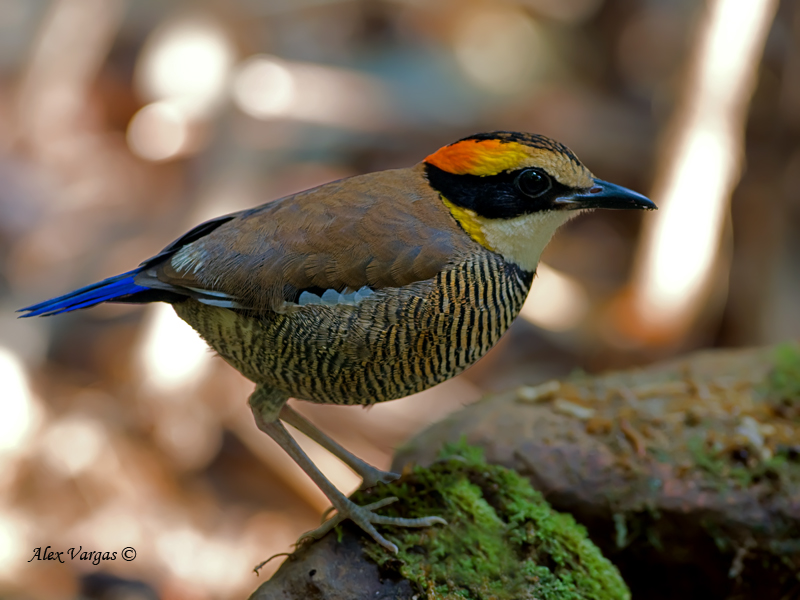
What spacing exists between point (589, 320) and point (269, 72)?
4.40m

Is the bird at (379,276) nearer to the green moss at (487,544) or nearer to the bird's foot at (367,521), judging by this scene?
the bird's foot at (367,521)

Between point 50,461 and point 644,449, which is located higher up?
point 50,461

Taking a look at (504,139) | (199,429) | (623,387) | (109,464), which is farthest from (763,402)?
(109,464)

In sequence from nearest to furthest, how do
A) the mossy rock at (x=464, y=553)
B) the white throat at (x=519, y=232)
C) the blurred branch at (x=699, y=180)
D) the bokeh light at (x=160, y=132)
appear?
the mossy rock at (x=464, y=553) → the white throat at (x=519, y=232) → the blurred branch at (x=699, y=180) → the bokeh light at (x=160, y=132)

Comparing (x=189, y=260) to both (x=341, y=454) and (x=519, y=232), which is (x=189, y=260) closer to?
(x=341, y=454)

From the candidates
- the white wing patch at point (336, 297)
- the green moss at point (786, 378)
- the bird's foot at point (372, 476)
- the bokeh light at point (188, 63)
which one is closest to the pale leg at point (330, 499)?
the bird's foot at point (372, 476)

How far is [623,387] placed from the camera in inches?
179

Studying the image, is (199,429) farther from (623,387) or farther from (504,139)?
(504,139)

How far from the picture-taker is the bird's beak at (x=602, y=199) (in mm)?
3246

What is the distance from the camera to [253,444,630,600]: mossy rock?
3.03 metres

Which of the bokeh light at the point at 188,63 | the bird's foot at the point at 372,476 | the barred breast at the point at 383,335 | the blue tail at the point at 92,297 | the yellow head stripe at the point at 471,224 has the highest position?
the bokeh light at the point at 188,63
